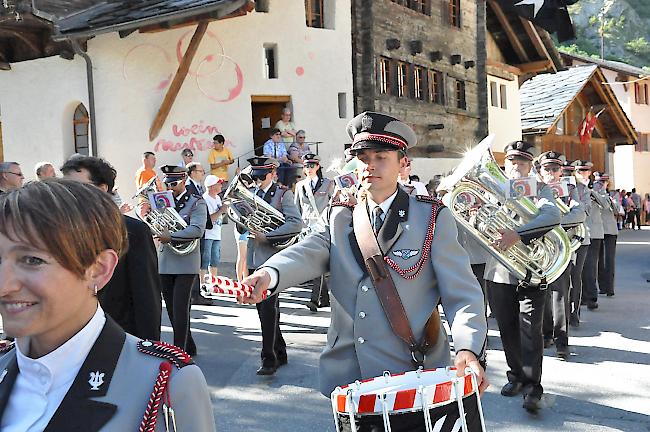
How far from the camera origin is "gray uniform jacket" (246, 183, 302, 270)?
26.1 ft

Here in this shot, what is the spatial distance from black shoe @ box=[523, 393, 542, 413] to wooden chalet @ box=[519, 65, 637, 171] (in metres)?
25.8

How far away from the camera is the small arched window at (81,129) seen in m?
16.2

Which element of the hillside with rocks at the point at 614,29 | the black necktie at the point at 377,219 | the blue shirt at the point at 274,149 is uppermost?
the hillside with rocks at the point at 614,29

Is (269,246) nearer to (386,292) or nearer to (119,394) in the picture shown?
(386,292)

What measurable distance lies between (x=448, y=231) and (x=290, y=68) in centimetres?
1501

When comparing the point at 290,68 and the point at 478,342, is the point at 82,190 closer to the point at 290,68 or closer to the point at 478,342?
the point at 478,342

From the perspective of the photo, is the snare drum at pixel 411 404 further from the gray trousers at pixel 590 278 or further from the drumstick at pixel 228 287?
the gray trousers at pixel 590 278

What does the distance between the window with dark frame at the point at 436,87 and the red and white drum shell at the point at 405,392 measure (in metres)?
22.3

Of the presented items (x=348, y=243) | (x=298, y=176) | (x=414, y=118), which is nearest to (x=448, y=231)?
(x=348, y=243)

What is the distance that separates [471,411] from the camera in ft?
9.91

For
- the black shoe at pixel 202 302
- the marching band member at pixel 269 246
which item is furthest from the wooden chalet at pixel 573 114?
the marching band member at pixel 269 246

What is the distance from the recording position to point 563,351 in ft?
25.9

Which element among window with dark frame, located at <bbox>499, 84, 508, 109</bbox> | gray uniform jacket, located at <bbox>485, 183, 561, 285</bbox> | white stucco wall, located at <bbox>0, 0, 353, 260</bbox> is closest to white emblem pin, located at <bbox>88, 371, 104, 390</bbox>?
gray uniform jacket, located at <bbox>485, 183, 561, 285</bbox>

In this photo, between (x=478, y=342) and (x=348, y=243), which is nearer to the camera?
(x=478, y=342)
